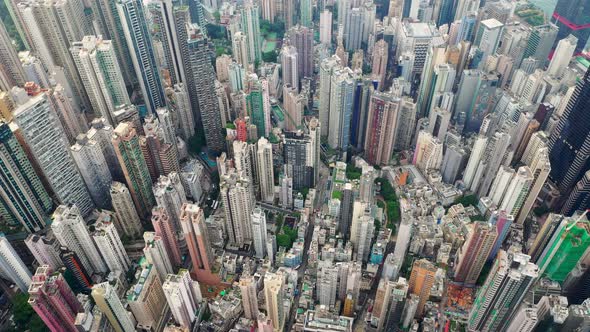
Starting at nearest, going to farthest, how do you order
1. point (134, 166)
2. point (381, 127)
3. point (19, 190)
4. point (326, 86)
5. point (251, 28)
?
point (19, 190) < point (134, 166) < point (381, 127) < point (326, 86) < point (251, 28)

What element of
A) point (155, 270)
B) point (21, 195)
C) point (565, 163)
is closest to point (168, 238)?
point (155, 270)

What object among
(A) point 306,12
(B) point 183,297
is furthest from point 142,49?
(A) point 306,12

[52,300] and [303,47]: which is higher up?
[303,47]

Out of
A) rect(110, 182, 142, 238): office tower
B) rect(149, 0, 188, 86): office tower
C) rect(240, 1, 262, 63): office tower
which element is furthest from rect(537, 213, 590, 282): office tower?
rect(240, 1, 262, 63): office tower

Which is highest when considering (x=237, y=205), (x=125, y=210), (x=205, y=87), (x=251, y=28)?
(x=251, y=28)

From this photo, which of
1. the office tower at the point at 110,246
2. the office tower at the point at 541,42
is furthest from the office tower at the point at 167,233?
the office tower at the point at 541,42

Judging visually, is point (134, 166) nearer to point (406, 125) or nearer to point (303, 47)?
point (406, 125)

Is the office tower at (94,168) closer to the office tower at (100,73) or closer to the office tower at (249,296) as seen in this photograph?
the office tower at (100,73)
